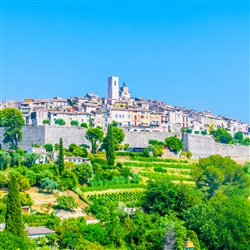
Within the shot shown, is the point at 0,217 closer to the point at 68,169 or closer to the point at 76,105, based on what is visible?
the point at 68,169

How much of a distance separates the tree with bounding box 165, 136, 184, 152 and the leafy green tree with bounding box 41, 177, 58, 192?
1986 centimetres

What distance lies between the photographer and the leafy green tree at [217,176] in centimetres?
3909

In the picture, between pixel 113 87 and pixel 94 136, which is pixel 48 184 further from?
pixel 113 87

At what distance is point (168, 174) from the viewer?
150 feet

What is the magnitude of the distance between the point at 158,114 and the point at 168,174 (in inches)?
885

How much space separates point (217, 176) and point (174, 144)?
15.3 meters

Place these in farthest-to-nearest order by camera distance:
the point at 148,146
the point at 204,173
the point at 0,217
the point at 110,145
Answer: the point at 148,146 → the point at 110,145 → the point at 204,173 → the point at 0,217

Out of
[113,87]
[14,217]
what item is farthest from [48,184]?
[113,87]

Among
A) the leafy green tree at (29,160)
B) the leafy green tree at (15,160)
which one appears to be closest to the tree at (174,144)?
the leafy green tree at (29,160)

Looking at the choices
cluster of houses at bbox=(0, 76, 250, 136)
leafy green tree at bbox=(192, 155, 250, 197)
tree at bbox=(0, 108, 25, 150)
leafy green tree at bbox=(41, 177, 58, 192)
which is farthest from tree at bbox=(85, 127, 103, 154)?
leafy green tree at bbox=(41, 177, 58, 192)

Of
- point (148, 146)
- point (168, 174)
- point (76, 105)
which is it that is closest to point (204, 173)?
point (168, 174)

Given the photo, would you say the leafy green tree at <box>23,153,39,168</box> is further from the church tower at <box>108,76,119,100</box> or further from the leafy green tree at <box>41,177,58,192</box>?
the church tower at <box>108,76,119,100</box>

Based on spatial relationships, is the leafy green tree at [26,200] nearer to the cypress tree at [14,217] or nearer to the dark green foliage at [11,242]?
the cypress tree at [14,217]

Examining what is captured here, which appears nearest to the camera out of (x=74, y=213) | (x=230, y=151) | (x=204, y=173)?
(x=74, y=213)
